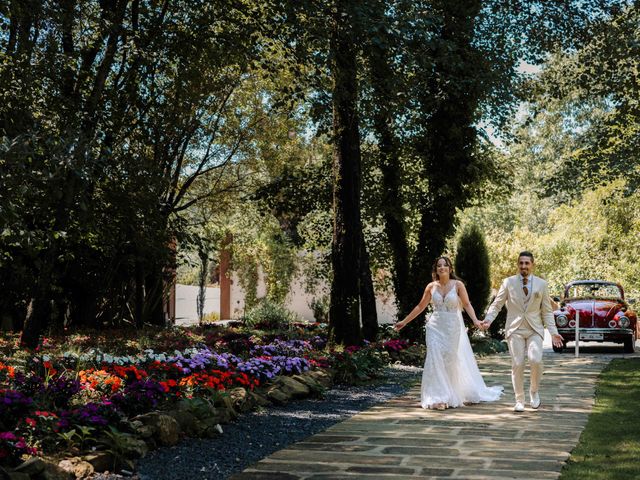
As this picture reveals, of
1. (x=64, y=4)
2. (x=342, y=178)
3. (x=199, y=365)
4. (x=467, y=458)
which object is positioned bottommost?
(x=467, y=458)

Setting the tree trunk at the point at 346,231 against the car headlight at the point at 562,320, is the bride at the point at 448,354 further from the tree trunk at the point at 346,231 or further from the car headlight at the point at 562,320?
the car headlight at the point at 562,320

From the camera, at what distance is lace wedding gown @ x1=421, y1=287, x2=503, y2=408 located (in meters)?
10.8

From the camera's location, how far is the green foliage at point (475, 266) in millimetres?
24672

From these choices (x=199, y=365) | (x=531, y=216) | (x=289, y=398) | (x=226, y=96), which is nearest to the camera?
(x=199, y=365)

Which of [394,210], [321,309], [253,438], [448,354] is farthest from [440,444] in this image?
[321,309]

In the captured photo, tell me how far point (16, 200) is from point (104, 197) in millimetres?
4307

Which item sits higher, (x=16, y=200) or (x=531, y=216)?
(x=531, y=216)

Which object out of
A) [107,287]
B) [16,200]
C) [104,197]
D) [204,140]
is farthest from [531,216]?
[16,200]

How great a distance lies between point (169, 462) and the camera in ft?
22.8

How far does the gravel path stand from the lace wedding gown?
0.93 metres

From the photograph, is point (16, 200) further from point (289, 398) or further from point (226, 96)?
point (226, 96)

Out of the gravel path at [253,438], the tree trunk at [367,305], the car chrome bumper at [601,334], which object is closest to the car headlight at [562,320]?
the car chrome bumper at [601,334]

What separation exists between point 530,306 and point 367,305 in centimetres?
959

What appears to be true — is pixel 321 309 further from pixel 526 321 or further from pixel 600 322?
pixel 526 321
